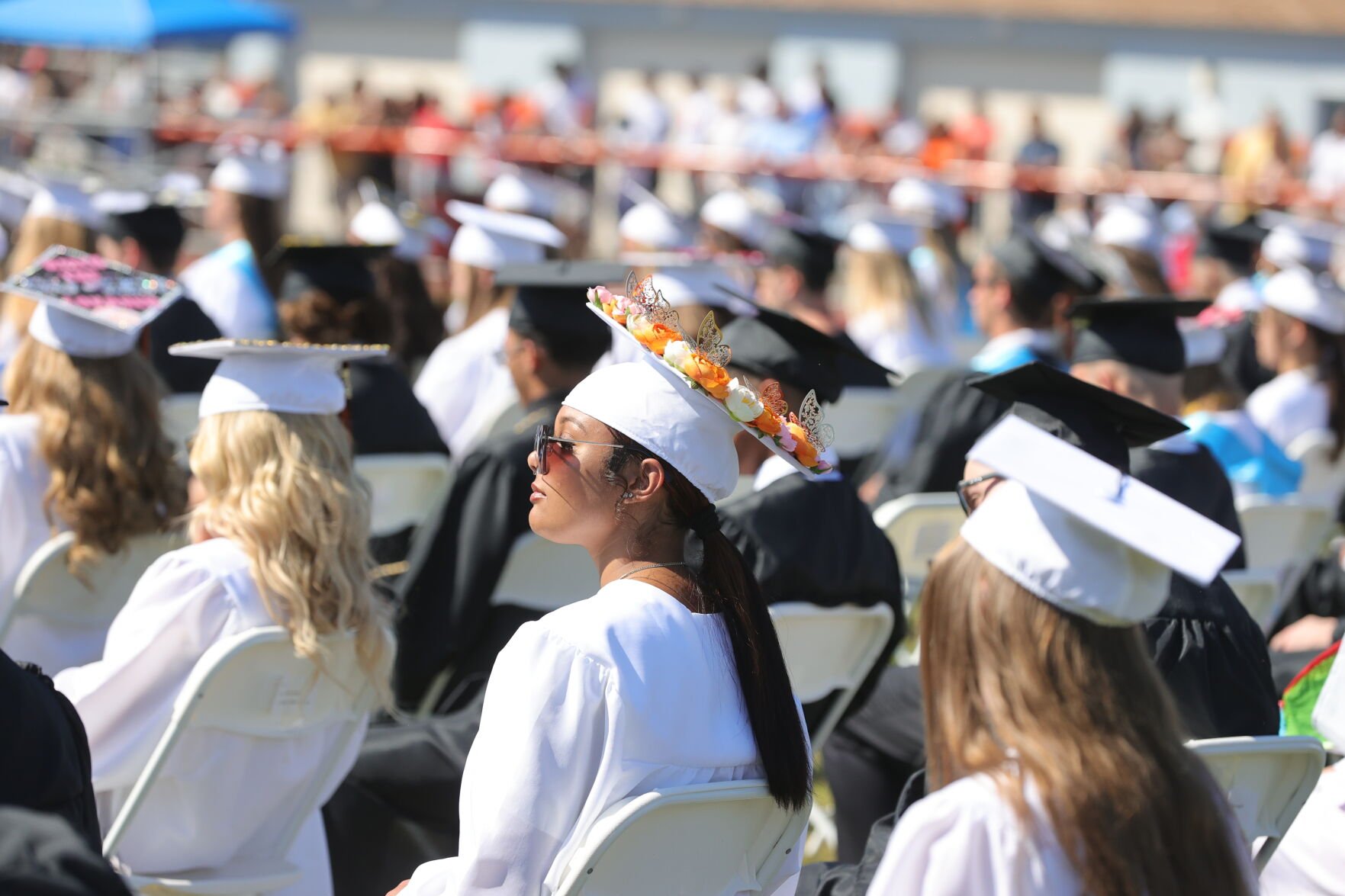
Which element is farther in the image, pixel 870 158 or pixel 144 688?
pixel 870 158

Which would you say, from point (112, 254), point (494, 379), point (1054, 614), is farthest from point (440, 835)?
point (112, 254)

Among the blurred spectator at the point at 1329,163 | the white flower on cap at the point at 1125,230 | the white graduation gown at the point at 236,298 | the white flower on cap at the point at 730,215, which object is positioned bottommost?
the blurred spectator at the point at 1329,163

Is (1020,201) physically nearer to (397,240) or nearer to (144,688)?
(397,240)

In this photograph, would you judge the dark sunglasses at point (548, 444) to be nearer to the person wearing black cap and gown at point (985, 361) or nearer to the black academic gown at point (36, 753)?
the black academic gown at point (36, 753)

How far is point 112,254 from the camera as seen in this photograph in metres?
A: 7.21

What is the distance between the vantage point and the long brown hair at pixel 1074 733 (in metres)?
2.00

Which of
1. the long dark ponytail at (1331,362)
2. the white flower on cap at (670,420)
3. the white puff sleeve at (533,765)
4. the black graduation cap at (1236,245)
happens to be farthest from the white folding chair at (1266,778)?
the black graduation cap at (1236,245)

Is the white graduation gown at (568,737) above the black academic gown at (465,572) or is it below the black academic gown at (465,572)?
above

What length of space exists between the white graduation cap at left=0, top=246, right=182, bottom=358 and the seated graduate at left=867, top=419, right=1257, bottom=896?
2.54m

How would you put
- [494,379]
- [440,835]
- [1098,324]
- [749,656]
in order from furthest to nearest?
1. [494,379]
2. [1098,324]
3. [440,835]
4. [749,656]

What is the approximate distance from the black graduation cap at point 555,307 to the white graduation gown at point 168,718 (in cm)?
Answer: 183

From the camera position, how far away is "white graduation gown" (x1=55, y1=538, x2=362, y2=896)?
3.22 meters

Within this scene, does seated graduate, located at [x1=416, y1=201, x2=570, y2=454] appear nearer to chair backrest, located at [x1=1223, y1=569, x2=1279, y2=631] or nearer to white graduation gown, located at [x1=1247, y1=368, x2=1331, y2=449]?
chair backrest, located at [x1=1223, y1=569, x2=1279, y2=631]

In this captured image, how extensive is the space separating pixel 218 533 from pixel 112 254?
4266mm
